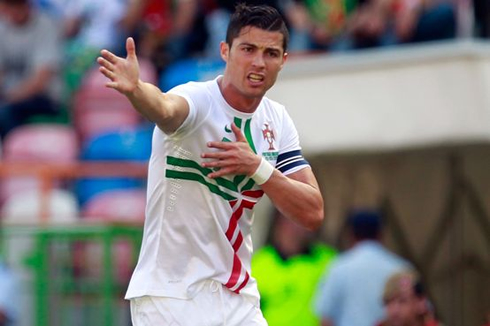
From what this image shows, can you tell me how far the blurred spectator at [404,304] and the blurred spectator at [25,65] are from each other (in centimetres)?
544

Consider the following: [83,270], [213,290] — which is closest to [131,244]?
[83,270]

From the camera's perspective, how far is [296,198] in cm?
688

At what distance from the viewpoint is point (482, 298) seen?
1317 centimetres

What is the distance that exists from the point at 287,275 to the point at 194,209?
5.08 m

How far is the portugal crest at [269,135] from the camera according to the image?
6980 millimetres

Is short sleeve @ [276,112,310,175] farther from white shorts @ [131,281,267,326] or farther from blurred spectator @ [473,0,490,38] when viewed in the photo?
blurred spectator @ [473,0,490,38]

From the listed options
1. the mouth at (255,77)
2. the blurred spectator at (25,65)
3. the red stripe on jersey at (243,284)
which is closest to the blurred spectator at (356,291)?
the red stripe on jersey at (243,284)

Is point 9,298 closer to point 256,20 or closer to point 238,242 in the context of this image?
point 238,242

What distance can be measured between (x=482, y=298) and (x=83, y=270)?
366cm

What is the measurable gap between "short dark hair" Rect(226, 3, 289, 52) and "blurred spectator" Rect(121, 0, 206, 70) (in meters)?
8.63

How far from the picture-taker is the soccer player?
6.73m

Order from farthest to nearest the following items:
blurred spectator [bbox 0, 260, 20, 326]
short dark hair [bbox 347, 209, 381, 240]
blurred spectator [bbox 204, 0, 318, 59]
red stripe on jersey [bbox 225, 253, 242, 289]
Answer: blurred spectator [bbox 204, 0, 318, 59], blurred spectator [bbox 0, 260, 20, 326], short dark hair [bbox 347, 209, 381, 240], red stripe on jersey [bbox 225, 253, 242, 289]

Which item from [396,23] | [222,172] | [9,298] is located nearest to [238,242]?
[222,172]

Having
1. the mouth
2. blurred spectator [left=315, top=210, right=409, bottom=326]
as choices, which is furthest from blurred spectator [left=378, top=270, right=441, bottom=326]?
the mouth
